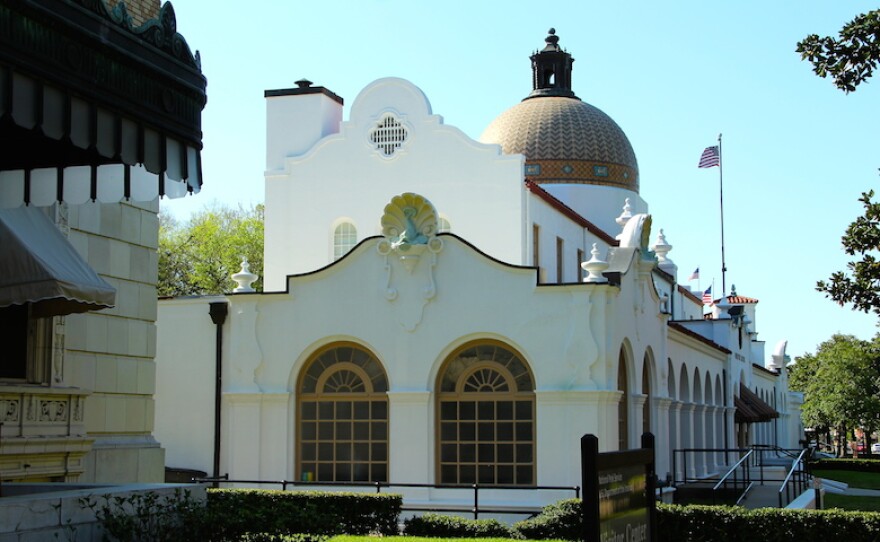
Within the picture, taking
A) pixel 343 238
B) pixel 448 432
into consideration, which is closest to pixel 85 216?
pixel 448 432

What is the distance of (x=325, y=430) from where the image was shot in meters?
24.7

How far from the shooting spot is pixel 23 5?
25.7 ft

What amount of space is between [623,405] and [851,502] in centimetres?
1457

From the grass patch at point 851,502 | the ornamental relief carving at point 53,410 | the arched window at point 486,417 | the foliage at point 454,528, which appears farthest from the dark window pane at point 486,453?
the grass patch at point 851,502

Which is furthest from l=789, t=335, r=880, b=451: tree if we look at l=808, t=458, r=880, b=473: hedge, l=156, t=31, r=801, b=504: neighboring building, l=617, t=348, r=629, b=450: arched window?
l=617, t=348, r=629, b=450: arched window

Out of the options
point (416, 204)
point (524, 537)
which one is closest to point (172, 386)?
point (416, 204)

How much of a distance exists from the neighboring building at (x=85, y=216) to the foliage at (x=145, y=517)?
8.93 ft

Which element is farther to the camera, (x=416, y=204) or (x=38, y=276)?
(x=416, y=204)

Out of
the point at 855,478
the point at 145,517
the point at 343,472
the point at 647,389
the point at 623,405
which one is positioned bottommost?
the point at 855,478

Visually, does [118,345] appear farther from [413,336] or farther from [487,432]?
[487,432]

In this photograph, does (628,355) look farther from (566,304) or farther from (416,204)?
(416,204)

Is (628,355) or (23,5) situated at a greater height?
(23,5)

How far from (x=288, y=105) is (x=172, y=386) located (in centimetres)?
944

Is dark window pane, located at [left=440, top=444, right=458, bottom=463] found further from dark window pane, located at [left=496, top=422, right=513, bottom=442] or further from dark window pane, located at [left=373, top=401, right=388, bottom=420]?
dark window pane, located at [left=373, top=401, right=388, bottom=420]
